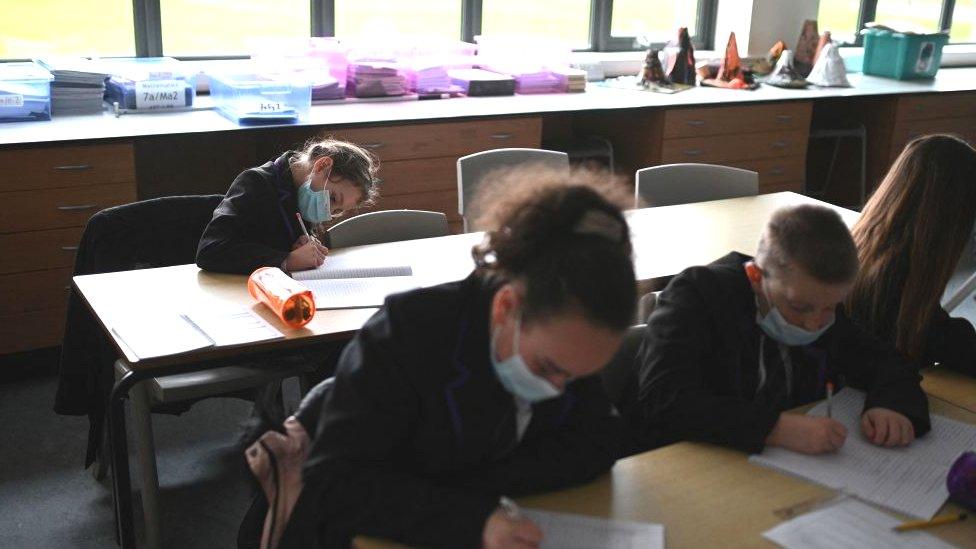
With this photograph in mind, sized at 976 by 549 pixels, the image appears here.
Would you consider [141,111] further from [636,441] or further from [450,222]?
[636,441]

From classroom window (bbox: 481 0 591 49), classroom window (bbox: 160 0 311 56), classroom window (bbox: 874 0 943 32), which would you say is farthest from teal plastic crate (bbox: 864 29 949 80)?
classroom window (bbox: 160 0 311 56)

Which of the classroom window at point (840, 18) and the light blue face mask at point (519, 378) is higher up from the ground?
the classroom window at point (840, 18)

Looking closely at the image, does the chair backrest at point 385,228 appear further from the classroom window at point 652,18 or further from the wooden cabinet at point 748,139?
the classroom window at point 652,18

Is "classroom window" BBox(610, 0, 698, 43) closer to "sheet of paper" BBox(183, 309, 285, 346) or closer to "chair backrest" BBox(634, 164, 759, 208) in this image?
"chair backrest" BBox(634, 164, 759, 208)

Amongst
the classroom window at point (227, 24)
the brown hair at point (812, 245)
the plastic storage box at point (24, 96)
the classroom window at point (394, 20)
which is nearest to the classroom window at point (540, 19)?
the classroom window at point (394, 20)

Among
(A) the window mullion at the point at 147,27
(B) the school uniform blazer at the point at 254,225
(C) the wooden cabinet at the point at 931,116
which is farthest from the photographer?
(C) the wooden cabinet at the point at 931,116

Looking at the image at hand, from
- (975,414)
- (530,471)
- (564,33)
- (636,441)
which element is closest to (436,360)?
(530,471)

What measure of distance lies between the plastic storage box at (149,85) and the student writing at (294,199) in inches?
56.8

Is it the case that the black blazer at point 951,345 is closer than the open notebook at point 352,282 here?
Yes

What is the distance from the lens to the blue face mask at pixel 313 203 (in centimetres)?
261

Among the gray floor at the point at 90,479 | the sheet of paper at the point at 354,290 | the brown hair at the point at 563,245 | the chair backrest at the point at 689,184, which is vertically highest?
the brown hair at the point at 563,245

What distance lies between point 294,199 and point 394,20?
2.53 m

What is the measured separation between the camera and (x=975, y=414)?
1.86 metres

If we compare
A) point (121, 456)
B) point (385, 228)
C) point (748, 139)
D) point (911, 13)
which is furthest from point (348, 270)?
point (911, 13)
